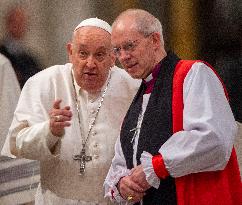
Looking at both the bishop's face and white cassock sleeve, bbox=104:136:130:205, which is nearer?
white cassock sleeve, bbox=104:136:130:205

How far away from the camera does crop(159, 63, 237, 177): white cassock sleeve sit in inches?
75.7

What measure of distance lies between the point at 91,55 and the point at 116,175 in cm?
60

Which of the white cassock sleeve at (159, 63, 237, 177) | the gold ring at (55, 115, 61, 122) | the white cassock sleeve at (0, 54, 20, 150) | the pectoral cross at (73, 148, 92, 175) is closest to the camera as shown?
the white cassock sleeve at (159, 63, 237, 177)

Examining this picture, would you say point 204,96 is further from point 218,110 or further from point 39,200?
point 39,200

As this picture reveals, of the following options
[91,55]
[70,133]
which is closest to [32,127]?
[70,133]

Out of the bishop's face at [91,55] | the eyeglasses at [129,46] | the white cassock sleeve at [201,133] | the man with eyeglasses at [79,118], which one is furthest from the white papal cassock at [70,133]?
the white cassock sleeve at [201,133]

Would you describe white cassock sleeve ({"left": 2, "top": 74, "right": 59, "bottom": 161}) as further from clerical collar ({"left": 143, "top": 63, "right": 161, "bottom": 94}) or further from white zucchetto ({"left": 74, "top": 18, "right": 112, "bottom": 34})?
clerical collar ({"left": 143, "top": 63, "right": 161, "bottom": 94})

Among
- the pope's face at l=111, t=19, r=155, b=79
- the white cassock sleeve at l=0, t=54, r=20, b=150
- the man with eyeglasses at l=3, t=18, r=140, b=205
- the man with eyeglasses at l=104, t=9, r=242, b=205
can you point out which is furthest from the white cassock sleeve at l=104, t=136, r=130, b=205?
the white cassock sleeve at l=0, t=54, r=20, b=150

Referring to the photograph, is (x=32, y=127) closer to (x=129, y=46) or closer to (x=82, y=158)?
(x=82, y=158)

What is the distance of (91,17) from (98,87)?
50cm

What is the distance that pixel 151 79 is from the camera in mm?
2209

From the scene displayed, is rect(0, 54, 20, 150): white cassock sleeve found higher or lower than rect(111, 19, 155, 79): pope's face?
lower

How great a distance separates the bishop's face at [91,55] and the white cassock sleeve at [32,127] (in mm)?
218

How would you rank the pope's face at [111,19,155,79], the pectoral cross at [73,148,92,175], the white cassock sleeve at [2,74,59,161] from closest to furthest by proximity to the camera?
the pope's face at [111,19,155,79] < the white cassock sleeve at [2,74,59,161] < the pectoral cross at [73,148,92,175]
